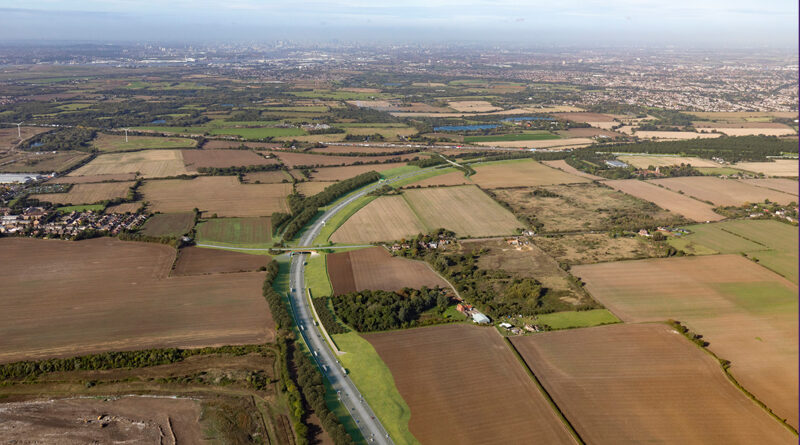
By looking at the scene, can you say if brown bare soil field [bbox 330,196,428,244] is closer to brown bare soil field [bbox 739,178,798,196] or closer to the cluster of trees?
the cluster of trees

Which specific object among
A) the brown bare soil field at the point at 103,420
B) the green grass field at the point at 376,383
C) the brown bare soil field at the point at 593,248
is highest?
the brown bare soil field at the point at 593,248

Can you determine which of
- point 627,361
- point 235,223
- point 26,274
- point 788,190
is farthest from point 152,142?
point 788,190

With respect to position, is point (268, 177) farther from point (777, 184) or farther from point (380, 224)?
point (777, 184)

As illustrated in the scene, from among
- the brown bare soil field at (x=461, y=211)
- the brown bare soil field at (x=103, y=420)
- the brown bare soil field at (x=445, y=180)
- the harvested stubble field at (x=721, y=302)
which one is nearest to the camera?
the brown bare soil field at (x=103, y=420)

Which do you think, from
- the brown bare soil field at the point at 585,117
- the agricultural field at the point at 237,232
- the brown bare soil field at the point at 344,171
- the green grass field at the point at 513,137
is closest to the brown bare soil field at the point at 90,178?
the agricultural field at the point at 237,232

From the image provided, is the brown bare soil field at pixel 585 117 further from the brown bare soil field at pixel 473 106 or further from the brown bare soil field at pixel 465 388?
the brown bare soil field at pixel 465 388

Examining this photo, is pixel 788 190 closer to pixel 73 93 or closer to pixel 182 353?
pixel 182 353

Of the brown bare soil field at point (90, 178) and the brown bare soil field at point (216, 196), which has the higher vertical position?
the brown bare soil field at point (90, 178)
